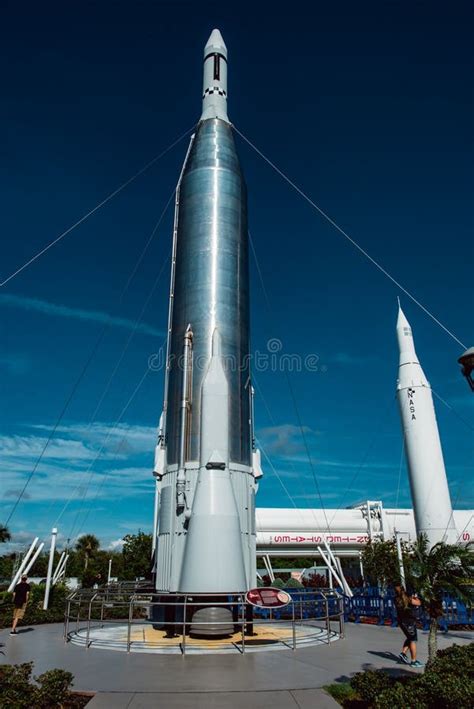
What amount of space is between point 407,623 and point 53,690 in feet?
23.2

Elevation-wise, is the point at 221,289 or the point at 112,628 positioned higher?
the point at 221,289

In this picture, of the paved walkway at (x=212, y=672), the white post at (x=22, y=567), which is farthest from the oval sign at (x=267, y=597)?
the white post at (x=22, y=567)

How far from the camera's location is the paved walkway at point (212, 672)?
24.8ft

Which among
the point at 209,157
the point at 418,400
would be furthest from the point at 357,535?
the point at 209,157

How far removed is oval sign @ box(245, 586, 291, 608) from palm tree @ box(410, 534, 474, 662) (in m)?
3.98

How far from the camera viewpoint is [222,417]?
15.8m

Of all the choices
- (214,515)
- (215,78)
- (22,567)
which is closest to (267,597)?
(214,515)

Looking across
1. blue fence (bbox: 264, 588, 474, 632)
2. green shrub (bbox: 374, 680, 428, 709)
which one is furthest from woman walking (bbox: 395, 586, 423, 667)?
blue fence (bbox: 264, 588, 474, 632)

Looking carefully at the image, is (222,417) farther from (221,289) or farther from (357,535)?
(357,535)

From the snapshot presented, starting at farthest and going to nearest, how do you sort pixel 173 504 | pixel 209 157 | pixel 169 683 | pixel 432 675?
pixel 209 157 < pixel 173 504 < pixel 169 683 < pixel 432 675

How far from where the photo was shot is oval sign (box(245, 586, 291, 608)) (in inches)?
479

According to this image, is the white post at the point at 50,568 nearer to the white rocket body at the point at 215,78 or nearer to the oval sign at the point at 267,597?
the oval sign at the point at 267,597

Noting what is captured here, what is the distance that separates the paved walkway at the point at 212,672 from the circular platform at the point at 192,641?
19.9 inches

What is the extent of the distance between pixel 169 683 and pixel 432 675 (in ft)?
14.4
